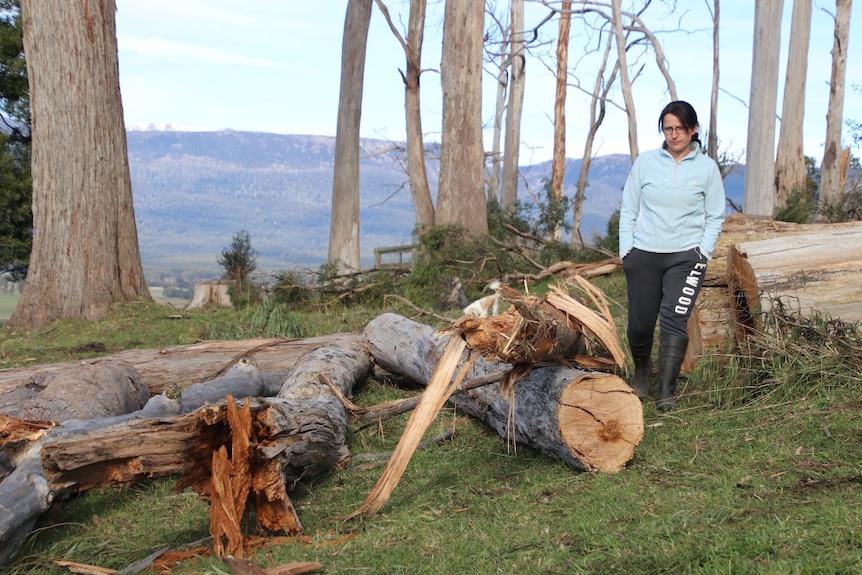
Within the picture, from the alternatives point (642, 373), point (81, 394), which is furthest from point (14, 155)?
point (642, 373)

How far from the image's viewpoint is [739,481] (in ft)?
14.9

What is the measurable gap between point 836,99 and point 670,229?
2222 centimetres

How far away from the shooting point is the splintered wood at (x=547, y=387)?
4746mm

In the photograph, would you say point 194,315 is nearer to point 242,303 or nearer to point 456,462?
point 242,303

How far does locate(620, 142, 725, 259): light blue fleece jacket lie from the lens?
231 inches

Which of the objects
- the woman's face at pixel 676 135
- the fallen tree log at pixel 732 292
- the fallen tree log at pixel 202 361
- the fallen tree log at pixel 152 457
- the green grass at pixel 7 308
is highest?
the woman's face at pixel 676 135

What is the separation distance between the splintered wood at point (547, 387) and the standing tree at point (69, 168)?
8733 mm

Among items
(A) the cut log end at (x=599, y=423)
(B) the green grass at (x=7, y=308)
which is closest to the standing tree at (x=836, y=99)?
(B) the green grass at (x=7, y=308)

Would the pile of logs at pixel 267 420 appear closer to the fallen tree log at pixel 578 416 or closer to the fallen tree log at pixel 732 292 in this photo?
the fallen tree log at pixel 578 416

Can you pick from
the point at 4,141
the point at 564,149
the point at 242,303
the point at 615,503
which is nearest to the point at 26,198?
the point at 4,141

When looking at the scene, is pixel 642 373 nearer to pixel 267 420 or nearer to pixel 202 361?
pixel 267 420

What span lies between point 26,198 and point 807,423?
15.2m

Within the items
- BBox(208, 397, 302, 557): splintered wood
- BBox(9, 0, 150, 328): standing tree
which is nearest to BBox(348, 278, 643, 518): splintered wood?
BBox(208, 397, 302, 557): splintered wood

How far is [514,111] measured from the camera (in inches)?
1200
